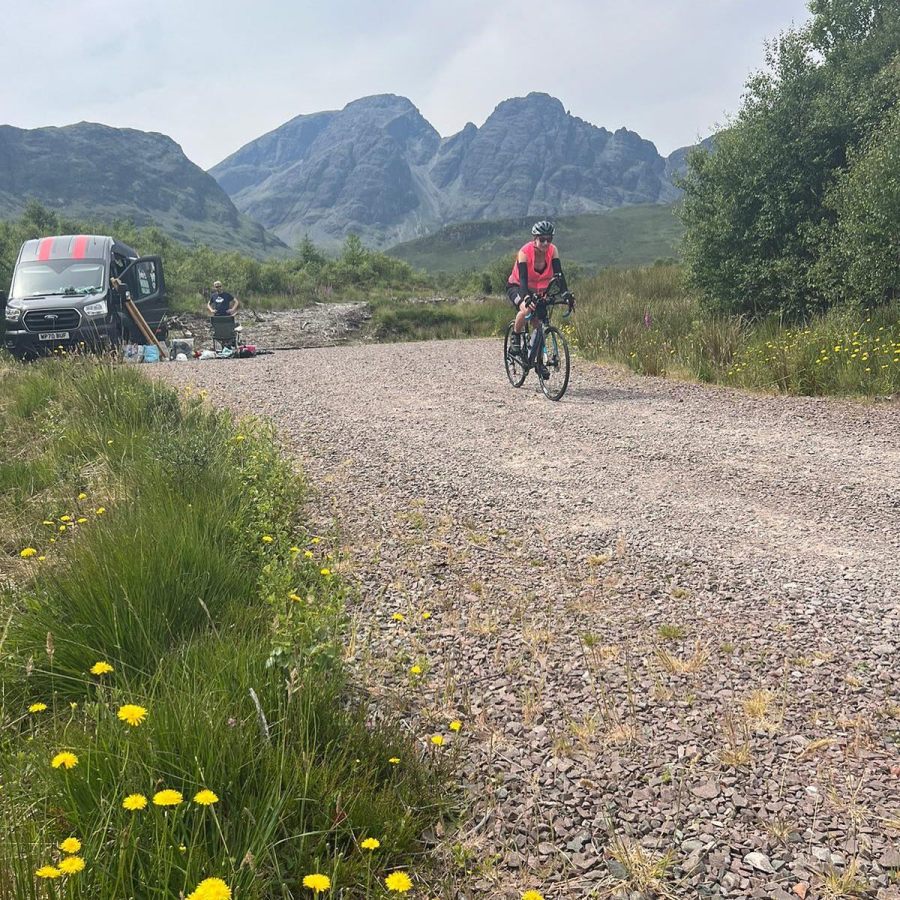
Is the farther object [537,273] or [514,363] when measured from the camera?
[514,363]

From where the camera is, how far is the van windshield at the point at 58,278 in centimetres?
1559

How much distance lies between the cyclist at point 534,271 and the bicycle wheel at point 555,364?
0.57m

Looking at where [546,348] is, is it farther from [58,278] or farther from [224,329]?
[58,278]

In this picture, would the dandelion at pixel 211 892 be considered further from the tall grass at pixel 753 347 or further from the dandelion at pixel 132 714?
the tall grass at pixel 753 347

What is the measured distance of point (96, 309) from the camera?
50.4 feet

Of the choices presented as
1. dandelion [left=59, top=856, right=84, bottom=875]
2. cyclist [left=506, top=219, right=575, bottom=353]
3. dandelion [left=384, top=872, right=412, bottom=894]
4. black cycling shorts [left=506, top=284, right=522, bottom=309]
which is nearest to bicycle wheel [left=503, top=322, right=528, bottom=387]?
cyclist [left=506, top=219, right=575, bottom=353]

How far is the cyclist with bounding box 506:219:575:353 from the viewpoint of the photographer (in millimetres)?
9688

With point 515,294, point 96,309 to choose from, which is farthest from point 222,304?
point 515,294

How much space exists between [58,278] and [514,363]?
38.7ft

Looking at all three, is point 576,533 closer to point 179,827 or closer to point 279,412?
point 179,827

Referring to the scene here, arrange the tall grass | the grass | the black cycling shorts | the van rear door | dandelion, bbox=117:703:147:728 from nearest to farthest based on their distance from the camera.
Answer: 1. the grass
2. dandelion, bbox=117:703:147:728
3. the tall grass
4. the black cycling shorts
5. the van rear door

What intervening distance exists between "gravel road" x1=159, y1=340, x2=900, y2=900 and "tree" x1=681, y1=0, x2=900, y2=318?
27.8 ft

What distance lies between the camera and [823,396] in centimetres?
886

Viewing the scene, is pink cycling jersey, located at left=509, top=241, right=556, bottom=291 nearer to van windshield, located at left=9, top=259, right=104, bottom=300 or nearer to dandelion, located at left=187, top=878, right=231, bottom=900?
dandelion, located at left=187, top=878, right=231, bottom=900
